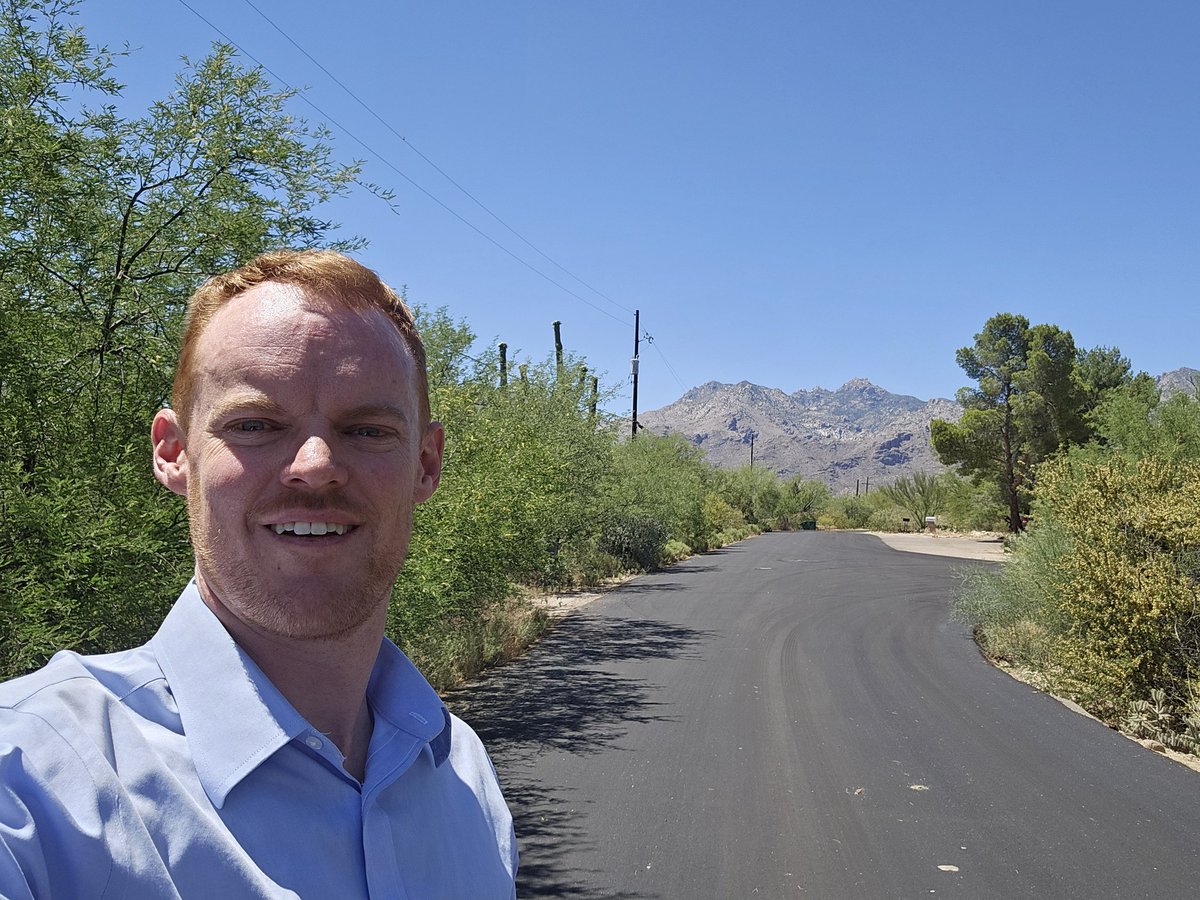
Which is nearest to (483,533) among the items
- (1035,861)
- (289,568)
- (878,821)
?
(878,821)

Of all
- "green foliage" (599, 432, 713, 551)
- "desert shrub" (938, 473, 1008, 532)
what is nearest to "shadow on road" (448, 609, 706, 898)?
"green foliage" (599, 432, 713, 551)

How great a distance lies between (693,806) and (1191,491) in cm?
875

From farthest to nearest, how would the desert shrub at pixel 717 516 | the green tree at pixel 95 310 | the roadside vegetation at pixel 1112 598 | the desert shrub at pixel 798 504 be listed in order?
the desert shrub at pixel 798 504 < the desert shrub at pixel 717 516 < the roadside vegetation at pixel 1112 598 < the green tree at pixel 95 310

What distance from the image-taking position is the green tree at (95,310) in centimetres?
504

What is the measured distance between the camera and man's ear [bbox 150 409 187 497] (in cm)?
156

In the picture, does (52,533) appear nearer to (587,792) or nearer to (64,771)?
(64,771)

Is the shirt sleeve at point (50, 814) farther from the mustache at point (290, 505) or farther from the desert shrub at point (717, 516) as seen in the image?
the desert shrub at point (717, 516)

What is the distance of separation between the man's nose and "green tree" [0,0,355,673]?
12.8 ft

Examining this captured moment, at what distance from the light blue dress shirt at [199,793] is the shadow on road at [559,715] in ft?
16.9

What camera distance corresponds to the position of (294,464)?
141 centimetres

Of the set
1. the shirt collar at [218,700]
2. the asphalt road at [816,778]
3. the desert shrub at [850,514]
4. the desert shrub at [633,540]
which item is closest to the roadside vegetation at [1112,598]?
the asphalt road at [816,778]

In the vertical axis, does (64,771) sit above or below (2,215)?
below

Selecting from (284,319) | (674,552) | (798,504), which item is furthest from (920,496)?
(284,319)

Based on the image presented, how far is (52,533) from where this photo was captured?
5.01 m
